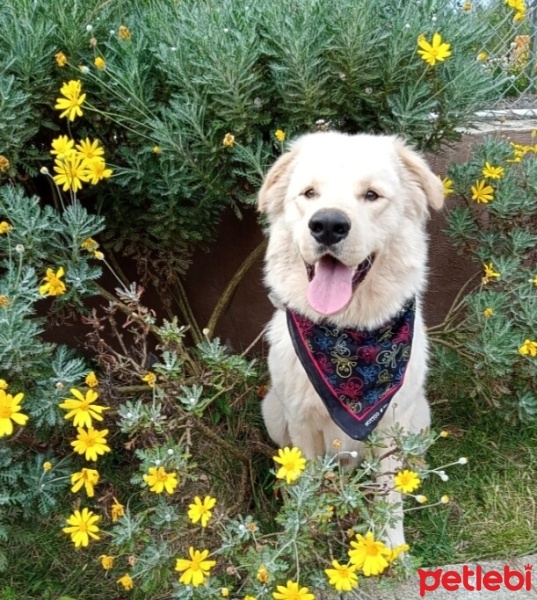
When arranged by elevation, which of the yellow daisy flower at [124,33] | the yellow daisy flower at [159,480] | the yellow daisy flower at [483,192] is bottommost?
the yellow daisy flower at [159,480]

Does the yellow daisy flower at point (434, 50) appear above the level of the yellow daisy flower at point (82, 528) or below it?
above

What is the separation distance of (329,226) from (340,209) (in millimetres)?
88

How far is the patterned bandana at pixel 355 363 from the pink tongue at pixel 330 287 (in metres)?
0.26

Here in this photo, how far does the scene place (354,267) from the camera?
2164 millimetres

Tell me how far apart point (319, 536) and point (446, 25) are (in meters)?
2.19

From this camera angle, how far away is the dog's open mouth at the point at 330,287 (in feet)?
7.15

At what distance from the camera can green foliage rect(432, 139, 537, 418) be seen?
278cm

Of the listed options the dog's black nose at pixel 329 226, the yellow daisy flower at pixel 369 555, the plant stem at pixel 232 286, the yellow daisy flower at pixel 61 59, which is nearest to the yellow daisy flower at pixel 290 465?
the yellow daisy flower at pixel 369 555

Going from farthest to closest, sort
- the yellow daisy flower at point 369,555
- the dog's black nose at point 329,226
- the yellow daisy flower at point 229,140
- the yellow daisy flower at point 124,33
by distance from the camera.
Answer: the yellow daisy flower at point 229,140 < the yellow daisy flower at point 124,33 < the dog's black nose at point 329,226 < the yellow daisy flower at point 369,555

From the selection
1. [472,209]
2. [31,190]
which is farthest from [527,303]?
[31,190]

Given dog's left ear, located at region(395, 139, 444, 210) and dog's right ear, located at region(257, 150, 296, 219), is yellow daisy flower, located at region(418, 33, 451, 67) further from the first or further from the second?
dog's right ear, located at region(257, 150, 296, 219)

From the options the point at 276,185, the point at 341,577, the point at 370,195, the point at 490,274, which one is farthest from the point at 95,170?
the point at 490,274

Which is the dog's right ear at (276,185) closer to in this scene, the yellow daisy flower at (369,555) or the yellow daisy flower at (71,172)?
the yellow daisy flower at (71,172)

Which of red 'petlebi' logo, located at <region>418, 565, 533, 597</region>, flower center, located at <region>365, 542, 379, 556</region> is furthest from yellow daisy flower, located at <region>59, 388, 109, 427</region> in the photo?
red 'petlebi' logo, located at <region>418, 565, 533, 597</region>
